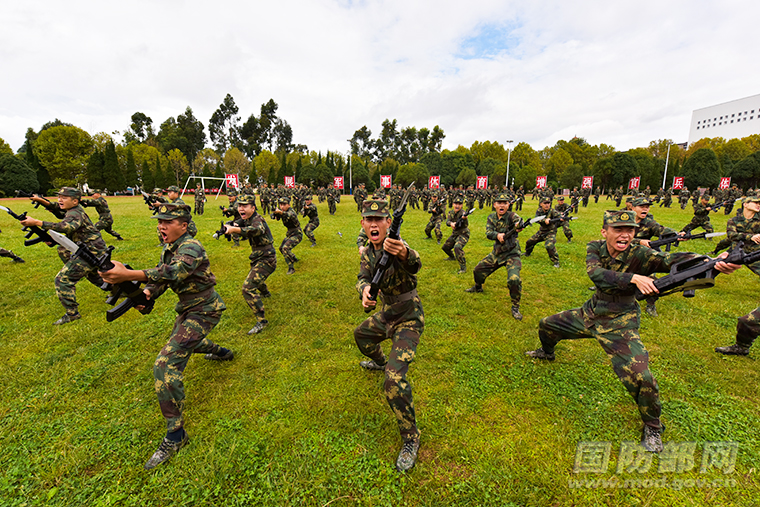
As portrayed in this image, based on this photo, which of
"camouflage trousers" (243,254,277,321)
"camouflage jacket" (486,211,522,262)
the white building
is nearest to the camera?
"camouflage trousers" (243,254,277,321)

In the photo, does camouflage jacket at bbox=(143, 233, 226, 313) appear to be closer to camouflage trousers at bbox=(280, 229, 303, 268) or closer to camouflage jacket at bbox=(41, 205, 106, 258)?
camouflage jacket at bbox=(41, 205, 106, 258)

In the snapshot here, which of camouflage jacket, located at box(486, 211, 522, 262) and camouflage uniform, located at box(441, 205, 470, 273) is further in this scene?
camouflage uniform, located at box(441, 205, 470, 273)

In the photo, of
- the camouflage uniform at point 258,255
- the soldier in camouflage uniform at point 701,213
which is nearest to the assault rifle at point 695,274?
the camouflage uniform at point 258,255

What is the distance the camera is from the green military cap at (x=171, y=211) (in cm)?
399

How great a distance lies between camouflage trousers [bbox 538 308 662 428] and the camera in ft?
11.1

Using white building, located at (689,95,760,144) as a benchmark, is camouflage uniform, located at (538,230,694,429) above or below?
below

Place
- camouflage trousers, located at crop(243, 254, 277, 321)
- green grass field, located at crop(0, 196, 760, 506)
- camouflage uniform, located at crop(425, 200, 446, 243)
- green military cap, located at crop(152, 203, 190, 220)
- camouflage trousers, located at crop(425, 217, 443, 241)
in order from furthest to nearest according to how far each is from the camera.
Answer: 1. camouflage trousers, located at crop(425, 217, 443, 241)
2. camouflage uniform, located at crop(425, 200, 446, 243)
3. camouflage trousers, located at crop(243, 254, 277, 321)
4. green military cap, located at crop(152, 203, 190, 220)
5. green grass field, located at crop(0, 196, 760, 506)

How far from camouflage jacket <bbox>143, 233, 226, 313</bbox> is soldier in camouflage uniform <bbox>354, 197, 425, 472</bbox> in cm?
204

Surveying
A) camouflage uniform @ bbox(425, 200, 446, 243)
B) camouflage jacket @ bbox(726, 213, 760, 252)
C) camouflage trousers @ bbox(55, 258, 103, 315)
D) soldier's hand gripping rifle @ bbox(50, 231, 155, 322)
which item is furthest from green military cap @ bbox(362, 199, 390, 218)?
camouflage uniform @ bbox(425, 200, 446, 243)

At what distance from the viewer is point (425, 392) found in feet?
14.5

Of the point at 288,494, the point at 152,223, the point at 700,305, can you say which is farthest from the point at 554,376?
the point at 152,223

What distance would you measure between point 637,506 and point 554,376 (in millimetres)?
1862

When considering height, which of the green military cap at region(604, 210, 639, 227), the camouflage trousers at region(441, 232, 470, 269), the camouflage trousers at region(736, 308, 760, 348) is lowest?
the camouflage trousers at region(736, 308, 760, 348)

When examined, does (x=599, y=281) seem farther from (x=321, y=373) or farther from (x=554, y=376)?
(x=321, y=373)
